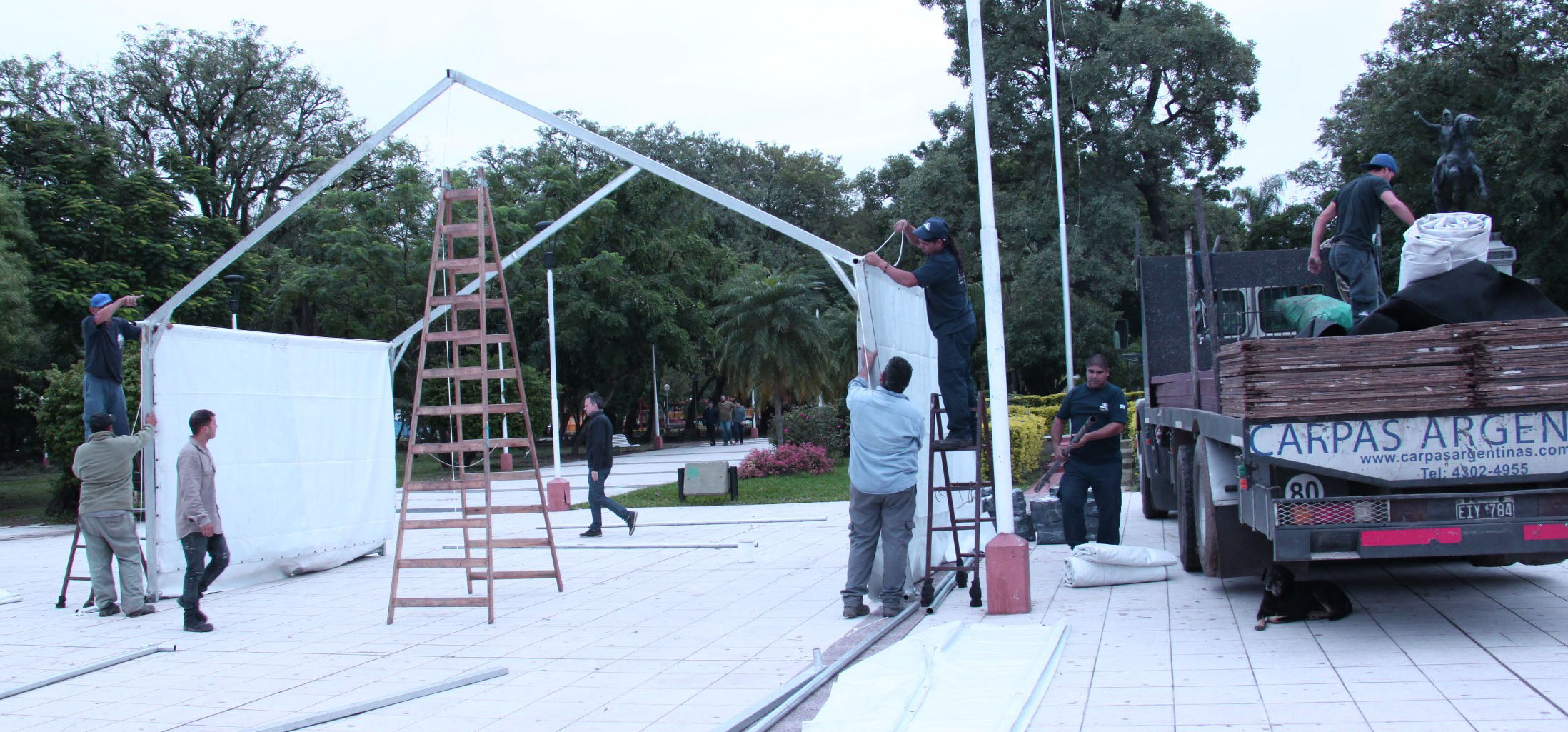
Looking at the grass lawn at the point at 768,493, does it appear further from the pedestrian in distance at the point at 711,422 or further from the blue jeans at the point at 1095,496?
the pedestrian in distance at the point at 711,422

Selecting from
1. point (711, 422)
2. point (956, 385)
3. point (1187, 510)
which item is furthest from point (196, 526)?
point (711, 422)

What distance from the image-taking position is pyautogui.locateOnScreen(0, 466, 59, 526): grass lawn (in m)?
21.5

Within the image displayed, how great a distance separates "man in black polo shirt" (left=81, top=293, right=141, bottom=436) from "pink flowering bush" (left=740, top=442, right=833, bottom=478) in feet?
50.4

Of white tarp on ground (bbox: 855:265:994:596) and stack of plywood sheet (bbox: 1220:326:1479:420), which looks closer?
stack of plywood sheet (bbox: 1220:326:1479:420)

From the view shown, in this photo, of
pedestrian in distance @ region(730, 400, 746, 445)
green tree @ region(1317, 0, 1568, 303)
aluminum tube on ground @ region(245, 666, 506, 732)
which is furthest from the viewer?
pedestrian in distance @ region(730, 400, 746, 445)

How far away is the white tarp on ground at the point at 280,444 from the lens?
10.0m

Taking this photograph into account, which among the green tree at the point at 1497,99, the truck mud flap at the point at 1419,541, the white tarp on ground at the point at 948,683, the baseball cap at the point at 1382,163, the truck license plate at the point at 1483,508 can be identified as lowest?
the white tarp on ground at the point at 948,683

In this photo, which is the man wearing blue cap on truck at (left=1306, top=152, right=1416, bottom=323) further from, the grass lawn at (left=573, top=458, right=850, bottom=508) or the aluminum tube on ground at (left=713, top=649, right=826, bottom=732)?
Answer: the grass lawn at (left=573, top=458, right=850, bottom=508)

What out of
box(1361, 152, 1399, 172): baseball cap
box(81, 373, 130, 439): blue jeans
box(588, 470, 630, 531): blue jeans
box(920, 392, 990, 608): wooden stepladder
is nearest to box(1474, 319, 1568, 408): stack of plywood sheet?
box(1361, 152, 1399, 172): baseball cap

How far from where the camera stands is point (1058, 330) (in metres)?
35.5

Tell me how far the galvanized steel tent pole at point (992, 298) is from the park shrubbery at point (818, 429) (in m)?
18.8

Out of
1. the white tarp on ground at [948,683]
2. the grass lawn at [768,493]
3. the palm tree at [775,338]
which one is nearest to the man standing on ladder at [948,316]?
the white tarp on ground at [948,683]

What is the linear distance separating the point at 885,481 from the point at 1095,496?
2.82 m

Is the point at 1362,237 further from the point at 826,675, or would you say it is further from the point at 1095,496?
the point at 826,675
